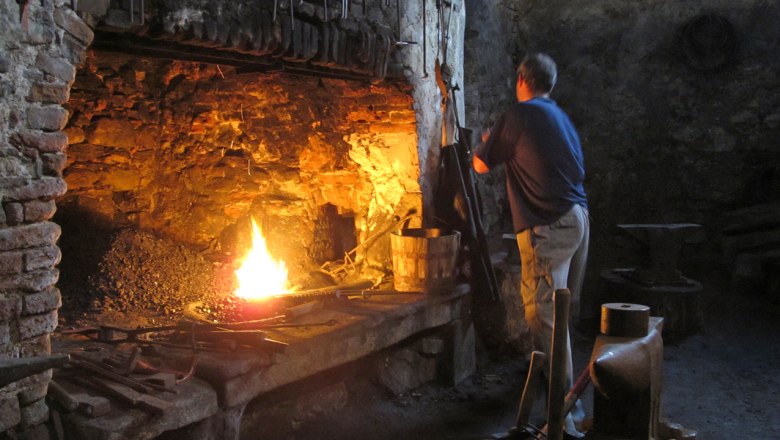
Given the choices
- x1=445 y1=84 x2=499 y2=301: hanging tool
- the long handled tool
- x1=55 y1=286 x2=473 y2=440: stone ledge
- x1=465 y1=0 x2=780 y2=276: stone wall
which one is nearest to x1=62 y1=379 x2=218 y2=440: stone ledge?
x1=55 y1=286 x2=473 y2=440: stone ledge

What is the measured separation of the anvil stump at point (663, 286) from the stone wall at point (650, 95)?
1439mm

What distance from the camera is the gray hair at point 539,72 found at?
3869 mm

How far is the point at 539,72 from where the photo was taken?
12.7ft

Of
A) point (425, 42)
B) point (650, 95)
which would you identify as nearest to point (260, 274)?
point (425, 42)

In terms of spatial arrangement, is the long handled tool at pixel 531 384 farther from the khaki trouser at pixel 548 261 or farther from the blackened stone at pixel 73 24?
the blackened stone at pixel 73 24

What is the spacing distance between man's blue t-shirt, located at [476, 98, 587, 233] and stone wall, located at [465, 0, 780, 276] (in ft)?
11.4

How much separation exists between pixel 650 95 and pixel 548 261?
15.6ft

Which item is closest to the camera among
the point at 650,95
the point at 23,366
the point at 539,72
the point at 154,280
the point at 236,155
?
the point at 23,366

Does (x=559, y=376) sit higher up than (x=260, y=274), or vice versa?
(x=260, y=274)

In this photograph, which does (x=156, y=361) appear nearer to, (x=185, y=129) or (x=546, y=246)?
(x=546, y=246)

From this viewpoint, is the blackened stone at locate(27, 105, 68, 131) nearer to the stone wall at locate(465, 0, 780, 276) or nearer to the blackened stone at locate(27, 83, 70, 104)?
the blackened stone at locate(27, 83, 70, 104)

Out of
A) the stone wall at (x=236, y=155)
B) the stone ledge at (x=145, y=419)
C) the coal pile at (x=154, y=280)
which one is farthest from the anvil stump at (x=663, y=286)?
the stone ledge at (x=145, y=419)

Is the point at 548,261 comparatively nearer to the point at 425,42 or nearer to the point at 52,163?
the point at 425,42

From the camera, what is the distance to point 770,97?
23.2 feet
